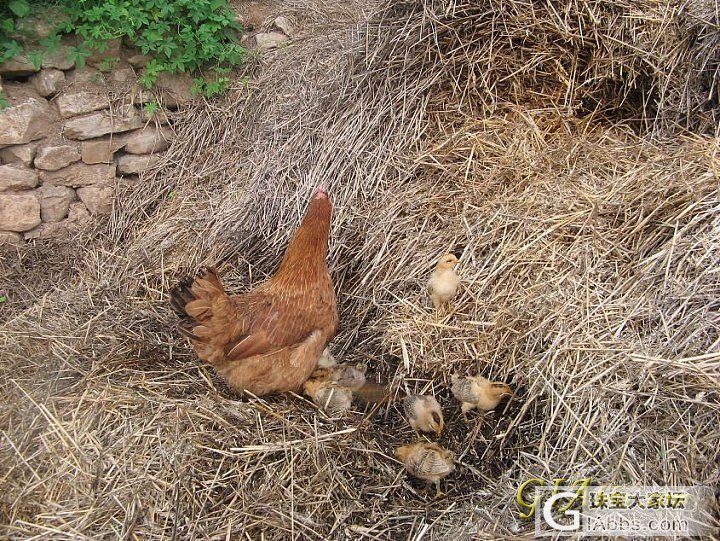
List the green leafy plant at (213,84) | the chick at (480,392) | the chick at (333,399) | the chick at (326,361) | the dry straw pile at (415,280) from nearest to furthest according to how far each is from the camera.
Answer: the dry straw pile at (415,280), the chick at (480,392), the chick at (333,399), the chick at (326,361), the green leafy plant at (213,84)

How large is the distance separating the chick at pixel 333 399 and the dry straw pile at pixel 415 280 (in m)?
0.09

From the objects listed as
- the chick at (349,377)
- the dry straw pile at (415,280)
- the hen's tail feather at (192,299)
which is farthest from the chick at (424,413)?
the hen's tail feather at (192,299)

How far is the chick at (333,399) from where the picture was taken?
3.07 metres

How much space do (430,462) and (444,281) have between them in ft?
3.14

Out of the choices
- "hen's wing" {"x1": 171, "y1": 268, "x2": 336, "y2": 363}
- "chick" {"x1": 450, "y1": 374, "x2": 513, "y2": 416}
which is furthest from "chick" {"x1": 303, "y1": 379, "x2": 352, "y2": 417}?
"chick" {"x1": 450, "y1": 374, "x2": 513, "y2": 416}

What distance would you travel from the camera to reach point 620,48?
3.72 m

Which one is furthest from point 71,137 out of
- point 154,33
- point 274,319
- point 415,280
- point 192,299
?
point 415,280

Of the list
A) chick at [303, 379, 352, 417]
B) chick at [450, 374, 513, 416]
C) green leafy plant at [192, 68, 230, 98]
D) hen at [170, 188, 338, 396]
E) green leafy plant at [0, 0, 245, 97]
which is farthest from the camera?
green leafy plant at [192, 68, 230, 98]

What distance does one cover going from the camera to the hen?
9.51 feet

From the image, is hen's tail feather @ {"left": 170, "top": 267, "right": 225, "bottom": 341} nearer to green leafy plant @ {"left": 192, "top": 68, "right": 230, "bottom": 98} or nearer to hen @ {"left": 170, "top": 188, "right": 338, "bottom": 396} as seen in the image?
hen @ {"left": 170, "top": 188, "right": 338, "bottom": 396}

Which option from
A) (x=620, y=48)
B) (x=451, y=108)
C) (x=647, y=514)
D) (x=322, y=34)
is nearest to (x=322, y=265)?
(x=451, y=108)

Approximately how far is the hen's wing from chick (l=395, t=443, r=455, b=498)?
2.79 ft

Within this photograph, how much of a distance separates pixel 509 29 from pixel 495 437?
8.44ft

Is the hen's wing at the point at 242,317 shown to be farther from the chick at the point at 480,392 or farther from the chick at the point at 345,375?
the chick at the point at 480,392
